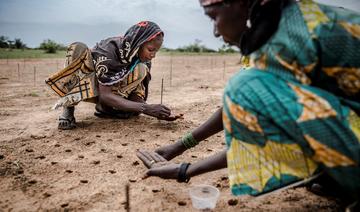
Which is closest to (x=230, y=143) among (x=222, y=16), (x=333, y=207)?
(x=222, y=16)

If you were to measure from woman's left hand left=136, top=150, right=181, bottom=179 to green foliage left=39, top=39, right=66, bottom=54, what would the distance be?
28363 millimetres

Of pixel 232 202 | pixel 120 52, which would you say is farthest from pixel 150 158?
pixel 120 52

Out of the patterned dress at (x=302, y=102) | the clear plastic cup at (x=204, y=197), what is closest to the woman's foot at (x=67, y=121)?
the clear plastic cup at (x=204, y=197)

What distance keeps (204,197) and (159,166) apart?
38 centimetres

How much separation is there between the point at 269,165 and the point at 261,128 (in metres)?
0.20

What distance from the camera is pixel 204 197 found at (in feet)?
7.50

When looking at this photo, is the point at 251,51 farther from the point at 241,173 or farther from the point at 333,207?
the point at 333,207

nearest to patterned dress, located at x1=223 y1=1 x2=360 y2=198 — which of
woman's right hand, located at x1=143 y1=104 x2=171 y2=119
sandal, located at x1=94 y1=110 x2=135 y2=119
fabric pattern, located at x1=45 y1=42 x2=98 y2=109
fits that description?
woman's right hand, located at x1=143 y1=104 x2=171 y2=119

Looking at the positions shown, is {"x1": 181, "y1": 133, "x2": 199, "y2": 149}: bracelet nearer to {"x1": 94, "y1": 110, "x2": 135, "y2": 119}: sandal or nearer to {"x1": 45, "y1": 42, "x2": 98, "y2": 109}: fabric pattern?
{"x1": 45, "y1": 42, "x2": 98, "y2": 109}: fabric pattern

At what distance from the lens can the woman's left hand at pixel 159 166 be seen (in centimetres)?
221

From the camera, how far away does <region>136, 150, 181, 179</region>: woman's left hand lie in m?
2.21

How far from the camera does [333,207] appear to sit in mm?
2312

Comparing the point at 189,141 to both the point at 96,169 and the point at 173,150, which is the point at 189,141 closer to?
the point at 173,150

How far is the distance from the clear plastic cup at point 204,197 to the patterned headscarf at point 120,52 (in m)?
2.21
